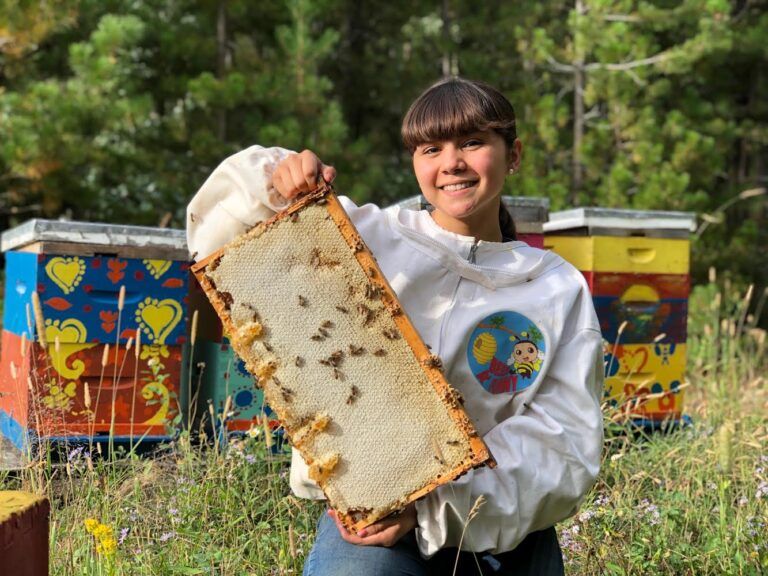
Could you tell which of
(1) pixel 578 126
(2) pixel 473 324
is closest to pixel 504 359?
(2) pixel 473 324

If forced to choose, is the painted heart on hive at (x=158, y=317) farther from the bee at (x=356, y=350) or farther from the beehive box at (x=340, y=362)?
the bee at (x=356, y=350)

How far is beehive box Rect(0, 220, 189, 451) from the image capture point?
3.92 meters

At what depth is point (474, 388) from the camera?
2.07m

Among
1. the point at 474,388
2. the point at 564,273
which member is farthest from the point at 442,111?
the point at 474,388

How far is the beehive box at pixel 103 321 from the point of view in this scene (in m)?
3.92

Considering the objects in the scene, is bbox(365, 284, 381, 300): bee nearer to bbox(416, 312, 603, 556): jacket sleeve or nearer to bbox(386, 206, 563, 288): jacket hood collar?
bbox(386, 206, 563, 288): jacket hood collar

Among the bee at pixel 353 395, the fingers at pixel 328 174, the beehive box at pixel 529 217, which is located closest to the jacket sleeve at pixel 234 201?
the fingers at pixel 328 174

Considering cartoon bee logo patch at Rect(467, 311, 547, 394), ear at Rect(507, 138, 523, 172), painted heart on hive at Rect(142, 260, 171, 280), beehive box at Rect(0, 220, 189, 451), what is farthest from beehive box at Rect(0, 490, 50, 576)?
painted heart on hive at Rect(142, 260, 171, 280)

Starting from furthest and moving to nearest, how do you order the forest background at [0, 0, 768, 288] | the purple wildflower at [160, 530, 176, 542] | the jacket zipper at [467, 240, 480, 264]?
the forest background at [0, 0, 768, 288] < the purple wildflower at [160, 530, 176, 542] < the jacket zipper at [467, 240, 480, 264]

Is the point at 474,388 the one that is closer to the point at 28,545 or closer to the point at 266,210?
the point at 266,210

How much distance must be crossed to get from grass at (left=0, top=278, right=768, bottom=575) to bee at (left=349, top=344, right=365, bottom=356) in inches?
33.7

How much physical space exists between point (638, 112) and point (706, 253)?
1.83 meters

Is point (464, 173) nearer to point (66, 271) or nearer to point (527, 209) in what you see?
point (527, 209)

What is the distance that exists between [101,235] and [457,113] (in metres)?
Result: 2.30
